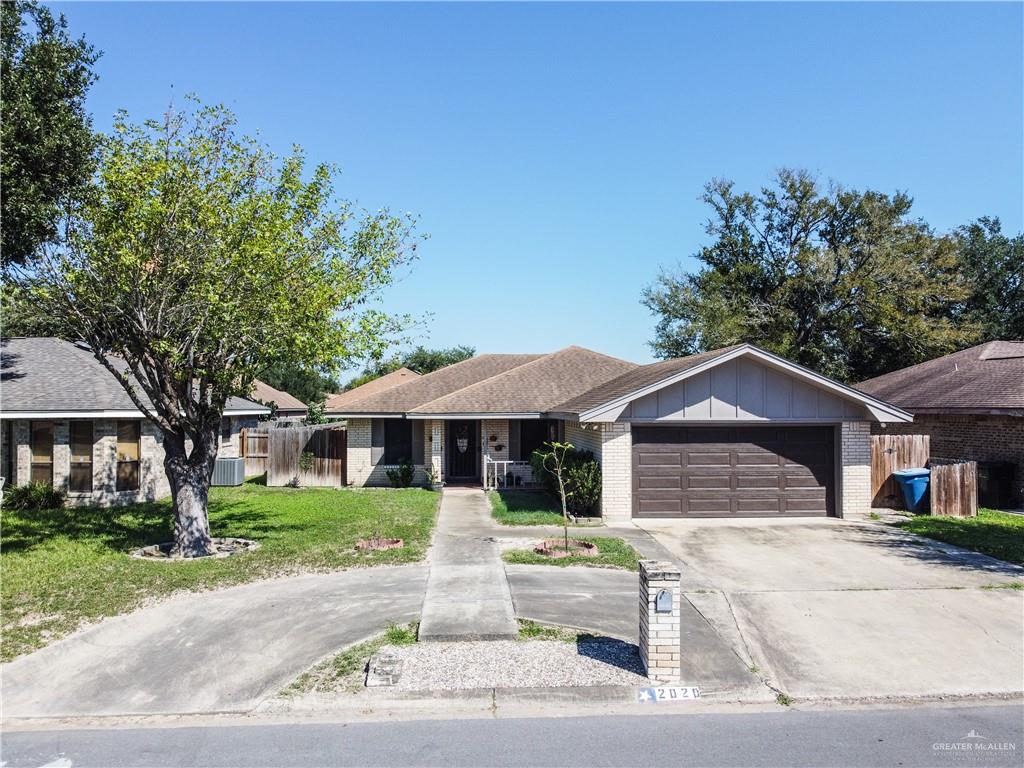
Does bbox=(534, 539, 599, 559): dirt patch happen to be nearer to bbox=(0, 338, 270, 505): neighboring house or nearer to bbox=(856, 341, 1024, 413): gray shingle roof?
bbox=(0, 338, 270, 505): neighboring house

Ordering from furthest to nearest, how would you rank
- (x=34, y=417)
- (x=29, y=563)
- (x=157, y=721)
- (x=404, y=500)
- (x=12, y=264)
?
1. (x=404, y=500)
2. (x=34, y=417)
3. (x=12, y=264)
4. (x=29, y=563)
5. (x=157, y=721)

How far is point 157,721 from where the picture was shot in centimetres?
Result: 610

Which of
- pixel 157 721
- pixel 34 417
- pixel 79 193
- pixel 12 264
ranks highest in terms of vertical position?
pixel 79 193

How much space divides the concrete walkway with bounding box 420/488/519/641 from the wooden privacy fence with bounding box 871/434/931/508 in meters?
9.26

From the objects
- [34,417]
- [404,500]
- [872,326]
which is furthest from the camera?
[872,326]

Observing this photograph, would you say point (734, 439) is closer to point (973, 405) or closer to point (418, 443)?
point (973, 405)

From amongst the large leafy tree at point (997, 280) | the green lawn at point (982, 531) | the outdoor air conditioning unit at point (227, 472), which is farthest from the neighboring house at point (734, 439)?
the large leafy tree at point (997, 280)

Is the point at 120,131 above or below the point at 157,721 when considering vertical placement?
above

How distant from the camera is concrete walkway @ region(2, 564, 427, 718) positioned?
6.48 m

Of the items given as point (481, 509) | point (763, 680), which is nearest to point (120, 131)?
point (481, 509)

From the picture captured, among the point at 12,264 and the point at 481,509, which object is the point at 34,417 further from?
the point at 481,509

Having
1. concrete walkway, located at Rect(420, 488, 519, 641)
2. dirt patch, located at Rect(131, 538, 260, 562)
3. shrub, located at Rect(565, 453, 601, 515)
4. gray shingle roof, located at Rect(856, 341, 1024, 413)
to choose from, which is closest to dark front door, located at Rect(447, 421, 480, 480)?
shrub, located at Rect(565, 453, 601, 515)

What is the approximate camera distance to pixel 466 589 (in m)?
9.59

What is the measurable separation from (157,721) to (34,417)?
42.8ft
